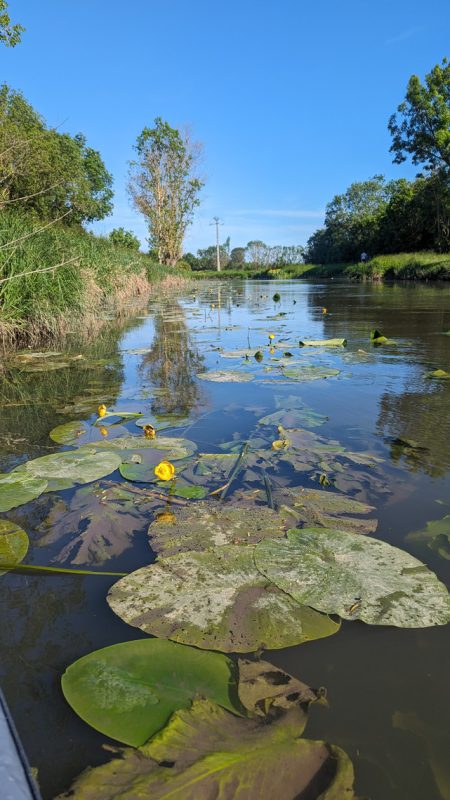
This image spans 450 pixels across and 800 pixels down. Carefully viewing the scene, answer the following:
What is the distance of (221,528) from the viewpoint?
1.37 meters

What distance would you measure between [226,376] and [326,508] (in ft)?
6.82

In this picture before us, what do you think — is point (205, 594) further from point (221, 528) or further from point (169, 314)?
point (169, 314)

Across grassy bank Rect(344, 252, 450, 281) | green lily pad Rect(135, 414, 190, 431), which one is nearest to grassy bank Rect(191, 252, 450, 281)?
grassy bank Rect(344, 252, 450, 281)

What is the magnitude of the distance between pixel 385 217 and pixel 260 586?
1242 inches

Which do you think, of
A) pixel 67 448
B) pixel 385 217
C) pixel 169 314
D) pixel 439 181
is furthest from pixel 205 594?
pixel 385 217

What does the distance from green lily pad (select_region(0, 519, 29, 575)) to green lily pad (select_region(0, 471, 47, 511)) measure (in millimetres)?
118

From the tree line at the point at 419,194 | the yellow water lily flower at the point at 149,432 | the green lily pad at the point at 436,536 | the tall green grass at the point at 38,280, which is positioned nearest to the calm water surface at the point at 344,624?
the green lily pad at the point at 436,536

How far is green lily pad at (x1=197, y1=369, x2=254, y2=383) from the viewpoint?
3.35 meters

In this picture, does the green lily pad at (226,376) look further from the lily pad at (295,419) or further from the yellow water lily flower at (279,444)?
the yellow water lily flower at (279,444)

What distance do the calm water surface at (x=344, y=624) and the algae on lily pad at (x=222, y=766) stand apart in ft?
0.15

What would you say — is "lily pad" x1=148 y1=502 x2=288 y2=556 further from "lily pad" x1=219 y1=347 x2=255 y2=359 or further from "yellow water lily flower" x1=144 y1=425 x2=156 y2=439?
"lily pad" x1=219 y1=347 x2=255 y2=359

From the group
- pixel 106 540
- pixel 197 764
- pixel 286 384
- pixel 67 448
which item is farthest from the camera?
pixel 286 384

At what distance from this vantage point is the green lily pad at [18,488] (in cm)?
157

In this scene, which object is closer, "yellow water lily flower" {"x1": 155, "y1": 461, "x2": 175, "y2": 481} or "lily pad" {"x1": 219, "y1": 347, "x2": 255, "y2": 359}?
"yellow water lily flower" {"x1": 155, "y1": 461, "x2": 175, "y2": 481}
